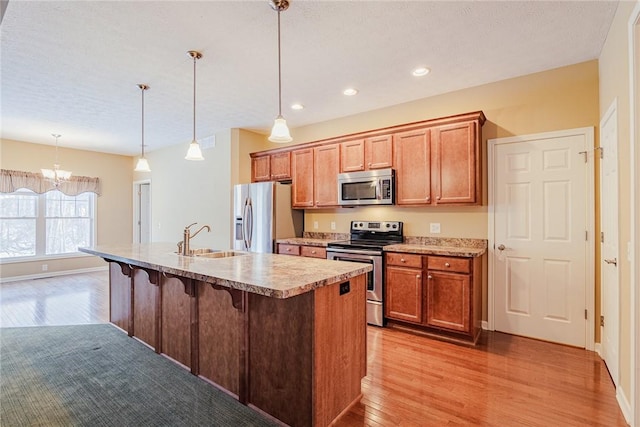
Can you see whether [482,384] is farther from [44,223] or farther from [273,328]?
[44,223]

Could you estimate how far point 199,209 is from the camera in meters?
5.92

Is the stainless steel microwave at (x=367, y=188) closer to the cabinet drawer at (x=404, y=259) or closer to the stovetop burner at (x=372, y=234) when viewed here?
the stovetop burner at (x=372, y=234)

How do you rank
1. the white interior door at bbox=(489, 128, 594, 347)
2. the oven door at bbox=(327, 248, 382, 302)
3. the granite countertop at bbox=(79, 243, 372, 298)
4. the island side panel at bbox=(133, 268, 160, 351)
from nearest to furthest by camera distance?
the granite countertop at bbox=(79, 243, 372, 298)
the island side panel at bbox=(133, 268, 160, 351)
the white interior door at bbox=(489, 128, 594, 347)
the oven door at bbox=(327, 248, 382, 302)

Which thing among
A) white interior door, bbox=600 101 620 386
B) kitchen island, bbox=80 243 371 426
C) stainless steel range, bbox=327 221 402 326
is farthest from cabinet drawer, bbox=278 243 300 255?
white interior door, bbox=600 101 620 386

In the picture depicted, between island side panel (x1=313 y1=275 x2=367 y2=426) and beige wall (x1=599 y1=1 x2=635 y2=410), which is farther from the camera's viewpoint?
beige wall (x1=599 y1=1 x2=635 y2=410)

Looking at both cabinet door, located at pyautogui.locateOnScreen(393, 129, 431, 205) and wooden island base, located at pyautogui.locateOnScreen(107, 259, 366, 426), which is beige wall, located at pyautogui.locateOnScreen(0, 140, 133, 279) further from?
cabinet door, located at pyautogui.locateOnScreen(393, 129, 431, 205)

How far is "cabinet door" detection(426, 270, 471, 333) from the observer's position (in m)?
3.15

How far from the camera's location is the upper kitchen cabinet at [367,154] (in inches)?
157

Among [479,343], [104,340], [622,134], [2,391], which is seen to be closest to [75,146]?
[104,340]

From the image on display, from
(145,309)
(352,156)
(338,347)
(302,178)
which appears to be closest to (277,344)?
(338,347)

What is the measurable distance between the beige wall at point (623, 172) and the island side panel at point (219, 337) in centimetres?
250

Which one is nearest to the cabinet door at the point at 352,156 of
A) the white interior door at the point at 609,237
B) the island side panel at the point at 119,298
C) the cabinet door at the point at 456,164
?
the cabinet door at the point at 456,164

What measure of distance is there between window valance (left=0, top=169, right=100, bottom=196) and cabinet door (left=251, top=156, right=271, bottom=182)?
416 centimetres

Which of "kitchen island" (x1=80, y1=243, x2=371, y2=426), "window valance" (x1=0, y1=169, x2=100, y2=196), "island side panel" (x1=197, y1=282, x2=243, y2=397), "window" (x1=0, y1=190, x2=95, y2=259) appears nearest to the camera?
"kitchen island" (x1=80, y1=243, x2=371, y2=426)
